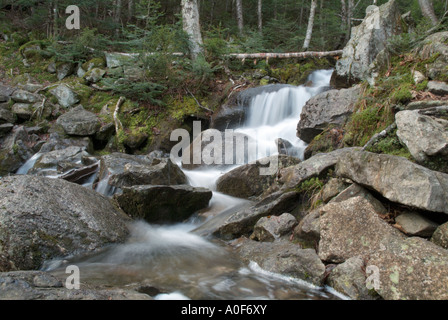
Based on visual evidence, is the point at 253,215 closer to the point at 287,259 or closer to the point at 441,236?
the point at 287,259

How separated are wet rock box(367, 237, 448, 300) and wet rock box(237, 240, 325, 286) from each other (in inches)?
26.0

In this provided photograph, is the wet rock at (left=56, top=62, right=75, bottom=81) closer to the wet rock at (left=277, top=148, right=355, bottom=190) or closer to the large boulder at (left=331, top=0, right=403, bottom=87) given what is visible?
the large boulder at (left=331, top=0, right=403, bottom=87)

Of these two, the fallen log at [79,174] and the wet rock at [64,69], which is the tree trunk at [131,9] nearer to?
the wet rock at [64,69]

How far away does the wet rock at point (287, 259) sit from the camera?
370 centimetres

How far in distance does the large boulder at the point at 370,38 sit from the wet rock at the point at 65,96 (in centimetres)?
1031

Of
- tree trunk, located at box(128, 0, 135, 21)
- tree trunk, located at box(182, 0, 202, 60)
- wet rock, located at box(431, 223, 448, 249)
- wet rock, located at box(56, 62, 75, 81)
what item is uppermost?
tree trunk, located at box(128, 0, 135, 21)

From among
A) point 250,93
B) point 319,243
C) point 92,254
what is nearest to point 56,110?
point 250,93

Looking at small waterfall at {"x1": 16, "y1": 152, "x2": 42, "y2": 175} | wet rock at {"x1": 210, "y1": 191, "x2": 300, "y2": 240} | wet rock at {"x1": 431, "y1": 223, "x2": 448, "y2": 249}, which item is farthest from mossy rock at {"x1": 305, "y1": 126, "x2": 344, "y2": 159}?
small waterfall at {"x1": 16, "y1": 152, "x2": 42, "y2": 175}

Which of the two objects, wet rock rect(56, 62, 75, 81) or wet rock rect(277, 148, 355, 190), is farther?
wet rock rect(56, 62, 75, 81)

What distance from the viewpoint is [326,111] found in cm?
787

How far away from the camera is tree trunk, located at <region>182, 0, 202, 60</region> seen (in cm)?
1276

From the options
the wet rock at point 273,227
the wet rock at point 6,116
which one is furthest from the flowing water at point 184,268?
the wet rock at point 6,116

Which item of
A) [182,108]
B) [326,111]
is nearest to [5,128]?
[182,108]

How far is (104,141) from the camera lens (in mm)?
11133
